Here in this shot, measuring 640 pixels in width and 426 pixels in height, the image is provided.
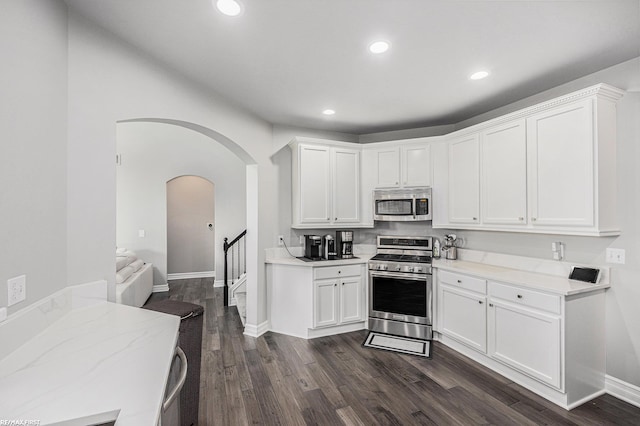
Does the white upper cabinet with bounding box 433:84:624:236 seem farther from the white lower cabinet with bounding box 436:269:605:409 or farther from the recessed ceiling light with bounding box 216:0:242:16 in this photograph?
the recessed ceiling light with bounding box 216:0:242:16

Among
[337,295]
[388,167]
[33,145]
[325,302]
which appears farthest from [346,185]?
[33,145]

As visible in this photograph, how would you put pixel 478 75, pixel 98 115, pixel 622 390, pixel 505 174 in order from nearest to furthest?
pixel 98 115 < pixel 622 390 < pixel 478 75 < pixel 505 174

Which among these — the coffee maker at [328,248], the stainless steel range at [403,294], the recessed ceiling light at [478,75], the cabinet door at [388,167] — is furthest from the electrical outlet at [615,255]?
the coffee maker at [328,248]

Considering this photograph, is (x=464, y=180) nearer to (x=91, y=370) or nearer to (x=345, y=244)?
(x=345, y=244)

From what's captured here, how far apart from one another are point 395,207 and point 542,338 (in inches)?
79.9

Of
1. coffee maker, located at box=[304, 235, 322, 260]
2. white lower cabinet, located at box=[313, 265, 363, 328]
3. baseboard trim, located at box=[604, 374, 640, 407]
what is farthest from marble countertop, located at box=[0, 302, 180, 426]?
baseboard trim, located at box=[604, 374, 640, 407]

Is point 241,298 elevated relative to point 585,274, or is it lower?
lower

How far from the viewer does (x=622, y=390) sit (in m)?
2.35

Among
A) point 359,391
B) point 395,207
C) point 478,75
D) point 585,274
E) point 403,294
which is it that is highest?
point 478,75

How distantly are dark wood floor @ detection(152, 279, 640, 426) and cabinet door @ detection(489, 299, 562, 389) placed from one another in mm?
211

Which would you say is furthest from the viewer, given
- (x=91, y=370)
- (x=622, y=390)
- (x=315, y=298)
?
(x=315, y=298)

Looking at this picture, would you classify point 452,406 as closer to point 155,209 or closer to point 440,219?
point 440,219

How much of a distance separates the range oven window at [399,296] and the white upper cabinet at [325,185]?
0.93m

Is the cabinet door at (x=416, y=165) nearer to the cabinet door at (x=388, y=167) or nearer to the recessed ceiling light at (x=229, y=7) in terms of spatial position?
the cabinet door at (x=388, y=167)
